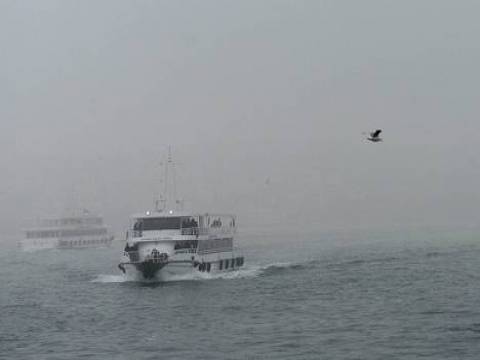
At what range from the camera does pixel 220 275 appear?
3401 inches

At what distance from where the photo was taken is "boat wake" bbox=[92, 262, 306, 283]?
259 feet

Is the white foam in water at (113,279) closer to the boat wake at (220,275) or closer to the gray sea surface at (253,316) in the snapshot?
the boat wake at (220,275)

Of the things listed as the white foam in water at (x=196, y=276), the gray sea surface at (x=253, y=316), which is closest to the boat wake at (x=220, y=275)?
the white foam in water at (x=196, y=276)

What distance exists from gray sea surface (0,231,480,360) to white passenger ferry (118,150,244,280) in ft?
4.93

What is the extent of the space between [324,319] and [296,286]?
70.0ft

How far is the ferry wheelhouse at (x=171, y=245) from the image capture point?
78.3 meters

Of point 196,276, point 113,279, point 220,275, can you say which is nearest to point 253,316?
point 196,276

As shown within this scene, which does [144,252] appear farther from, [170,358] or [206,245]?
[170,358]

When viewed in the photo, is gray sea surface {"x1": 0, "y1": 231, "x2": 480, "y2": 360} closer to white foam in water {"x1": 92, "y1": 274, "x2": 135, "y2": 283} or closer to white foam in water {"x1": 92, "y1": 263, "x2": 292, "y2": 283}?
white foam in water {"x1": 92, "y1": 263, "x2": 292, "y2": 283}

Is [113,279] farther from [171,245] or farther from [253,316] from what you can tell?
[253,316]

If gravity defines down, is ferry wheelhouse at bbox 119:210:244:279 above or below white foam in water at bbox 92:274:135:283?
above

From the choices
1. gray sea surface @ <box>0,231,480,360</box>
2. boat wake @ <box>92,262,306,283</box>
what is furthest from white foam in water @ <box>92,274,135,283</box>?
gray sea surface @ <box>0,231,480,360</box>

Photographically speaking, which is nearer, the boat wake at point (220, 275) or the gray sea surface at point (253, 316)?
the gray sea surface at point (253, 316)

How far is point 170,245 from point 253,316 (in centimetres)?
2717
